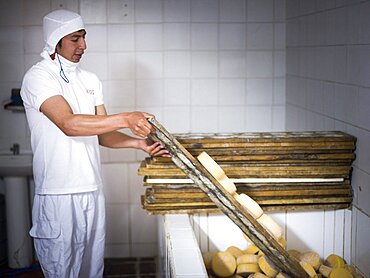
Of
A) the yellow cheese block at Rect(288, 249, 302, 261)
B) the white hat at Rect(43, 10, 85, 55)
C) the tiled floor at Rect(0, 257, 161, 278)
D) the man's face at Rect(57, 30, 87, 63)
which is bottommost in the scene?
the tiled floor at Rect(0, 257, 161, 278)

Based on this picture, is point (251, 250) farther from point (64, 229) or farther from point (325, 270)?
point (64, 229)

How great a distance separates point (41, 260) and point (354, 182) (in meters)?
1.39

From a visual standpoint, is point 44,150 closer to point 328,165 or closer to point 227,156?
point 227,156

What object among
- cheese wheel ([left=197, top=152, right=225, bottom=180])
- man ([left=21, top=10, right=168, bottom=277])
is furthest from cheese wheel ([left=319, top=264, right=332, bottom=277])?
man ([left=21, top=10, right=168, bottom=277])

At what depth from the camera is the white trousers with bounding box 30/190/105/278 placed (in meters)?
2.77

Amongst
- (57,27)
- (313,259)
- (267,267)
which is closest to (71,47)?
(57,27)

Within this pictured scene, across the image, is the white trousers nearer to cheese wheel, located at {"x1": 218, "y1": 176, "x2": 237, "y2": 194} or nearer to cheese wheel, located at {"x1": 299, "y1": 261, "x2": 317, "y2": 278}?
cheese wheel, located at {"x1": 218, "y1": 176, "x2": 237, "y2": 194}

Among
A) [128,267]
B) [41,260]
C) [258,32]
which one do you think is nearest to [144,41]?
[258,32]

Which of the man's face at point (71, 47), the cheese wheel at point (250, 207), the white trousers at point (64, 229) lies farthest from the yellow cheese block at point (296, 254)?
the man's face at point (71, 47)

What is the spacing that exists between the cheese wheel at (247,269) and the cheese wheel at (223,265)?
27 millimetres

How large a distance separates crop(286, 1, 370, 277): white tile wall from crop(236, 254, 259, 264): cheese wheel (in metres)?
0.40

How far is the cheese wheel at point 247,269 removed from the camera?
8.34 ft

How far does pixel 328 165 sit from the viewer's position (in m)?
2.70

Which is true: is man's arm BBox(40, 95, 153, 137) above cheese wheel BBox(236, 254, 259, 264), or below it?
above
